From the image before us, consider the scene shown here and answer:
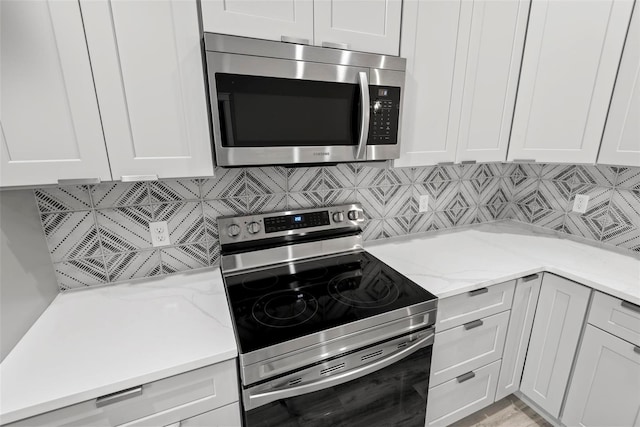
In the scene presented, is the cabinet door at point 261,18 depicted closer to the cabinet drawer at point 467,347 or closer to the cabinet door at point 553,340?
the cabinet drawer at point 467,347

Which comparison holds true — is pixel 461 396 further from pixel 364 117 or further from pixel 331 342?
pixel 364 117

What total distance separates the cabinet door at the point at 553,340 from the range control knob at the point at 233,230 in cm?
153

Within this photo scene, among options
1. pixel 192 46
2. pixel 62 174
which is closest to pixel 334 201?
pixel 192 46

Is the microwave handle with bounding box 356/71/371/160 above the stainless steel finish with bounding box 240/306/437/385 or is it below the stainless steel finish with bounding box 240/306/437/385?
above

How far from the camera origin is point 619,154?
1340mm

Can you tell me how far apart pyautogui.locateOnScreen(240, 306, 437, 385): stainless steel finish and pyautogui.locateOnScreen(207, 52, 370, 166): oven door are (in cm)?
61

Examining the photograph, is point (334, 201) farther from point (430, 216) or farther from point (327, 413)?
point (327, 413)

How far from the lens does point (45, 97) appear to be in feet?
2.80

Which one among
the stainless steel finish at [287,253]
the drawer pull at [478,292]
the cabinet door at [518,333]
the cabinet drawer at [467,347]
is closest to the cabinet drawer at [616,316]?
the cabinet door at [518,333]

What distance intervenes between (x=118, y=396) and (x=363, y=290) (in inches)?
34.0

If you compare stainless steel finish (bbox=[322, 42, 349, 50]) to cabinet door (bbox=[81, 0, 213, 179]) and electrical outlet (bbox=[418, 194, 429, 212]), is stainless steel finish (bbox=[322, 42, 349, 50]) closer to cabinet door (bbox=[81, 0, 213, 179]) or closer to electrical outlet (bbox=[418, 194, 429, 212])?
cabinet door (bbox=[81, 0, 213, 179])

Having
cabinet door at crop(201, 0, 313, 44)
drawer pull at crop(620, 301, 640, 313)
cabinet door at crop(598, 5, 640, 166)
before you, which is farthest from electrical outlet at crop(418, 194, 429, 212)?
cabinet door at crop(201, 0, 313, 44)

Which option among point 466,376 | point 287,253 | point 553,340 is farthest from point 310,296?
point 553,340

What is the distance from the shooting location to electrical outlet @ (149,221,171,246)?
1.33m
